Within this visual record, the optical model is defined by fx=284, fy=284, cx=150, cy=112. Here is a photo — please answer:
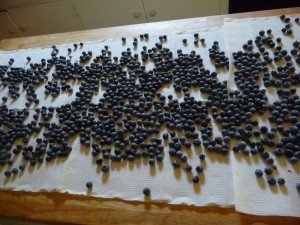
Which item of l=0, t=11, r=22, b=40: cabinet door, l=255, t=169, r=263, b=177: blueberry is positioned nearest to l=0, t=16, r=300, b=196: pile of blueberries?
l=255, t=169, r=263, b=177: blueberry

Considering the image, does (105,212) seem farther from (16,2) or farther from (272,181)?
(16,2)

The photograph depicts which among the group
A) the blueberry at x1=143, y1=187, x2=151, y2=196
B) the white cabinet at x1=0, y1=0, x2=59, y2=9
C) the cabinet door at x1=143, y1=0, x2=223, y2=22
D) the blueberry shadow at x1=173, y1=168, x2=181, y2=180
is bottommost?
the blueberry at x1=143, y1=187, x2=151, y2=196

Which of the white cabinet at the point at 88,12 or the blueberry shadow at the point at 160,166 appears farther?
the white cabinet at the point at 88,12

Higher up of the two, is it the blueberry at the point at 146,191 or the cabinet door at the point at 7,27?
the cabinet door at the point at 7,27

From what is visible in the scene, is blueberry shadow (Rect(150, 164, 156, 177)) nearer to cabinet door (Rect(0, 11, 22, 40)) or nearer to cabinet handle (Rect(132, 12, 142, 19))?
cabinet handle (Rect(132, 12, 142, 19))

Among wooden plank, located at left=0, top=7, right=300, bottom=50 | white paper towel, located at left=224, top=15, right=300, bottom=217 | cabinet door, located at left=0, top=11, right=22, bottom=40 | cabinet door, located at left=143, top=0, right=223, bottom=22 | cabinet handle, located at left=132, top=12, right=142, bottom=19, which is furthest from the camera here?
cabinet door, located at left=0, top=11, right=22, bottom=40

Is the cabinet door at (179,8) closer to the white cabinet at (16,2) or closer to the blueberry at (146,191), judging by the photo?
the white cabinet at (16,2)

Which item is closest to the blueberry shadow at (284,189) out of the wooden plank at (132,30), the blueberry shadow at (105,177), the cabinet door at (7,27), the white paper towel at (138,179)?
the white paper towel at (138,179)
